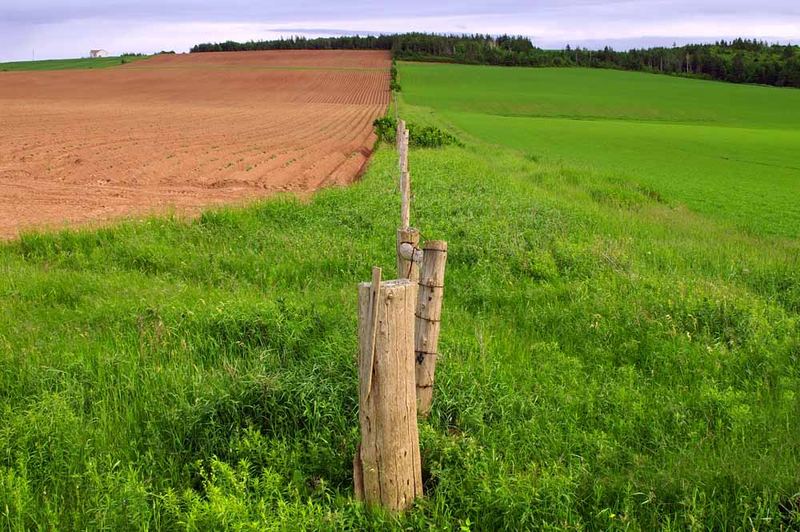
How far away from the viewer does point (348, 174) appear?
67.8 feet

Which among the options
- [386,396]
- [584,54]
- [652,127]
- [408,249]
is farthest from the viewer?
[584,54]

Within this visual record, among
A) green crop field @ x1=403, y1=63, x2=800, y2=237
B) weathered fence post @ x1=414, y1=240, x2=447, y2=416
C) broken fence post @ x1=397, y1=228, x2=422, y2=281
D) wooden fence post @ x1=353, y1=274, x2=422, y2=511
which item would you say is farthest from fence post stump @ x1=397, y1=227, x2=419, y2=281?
green crop field @ x1=403, y1=63, x2=800, y2=237

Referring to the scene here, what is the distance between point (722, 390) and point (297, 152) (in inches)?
868

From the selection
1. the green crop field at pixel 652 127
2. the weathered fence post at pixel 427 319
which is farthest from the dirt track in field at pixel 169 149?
the weathered fence post at pixel 427 319

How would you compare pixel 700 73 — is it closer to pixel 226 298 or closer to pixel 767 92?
pixel 767 92

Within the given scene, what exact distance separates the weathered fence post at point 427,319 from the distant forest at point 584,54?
101m

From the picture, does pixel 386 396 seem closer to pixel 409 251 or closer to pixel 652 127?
pixel 409 251

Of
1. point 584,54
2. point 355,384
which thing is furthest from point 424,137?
point 584,54

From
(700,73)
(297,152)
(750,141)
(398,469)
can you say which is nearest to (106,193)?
(297,152)

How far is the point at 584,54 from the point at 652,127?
3212 inches

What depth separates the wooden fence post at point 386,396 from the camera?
3.54 metres

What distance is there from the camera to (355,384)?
4.76 metres

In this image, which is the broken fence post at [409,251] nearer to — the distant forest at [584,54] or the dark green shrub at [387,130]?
the dark green shrub at [387,130]

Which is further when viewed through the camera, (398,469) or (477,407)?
(477,407)
